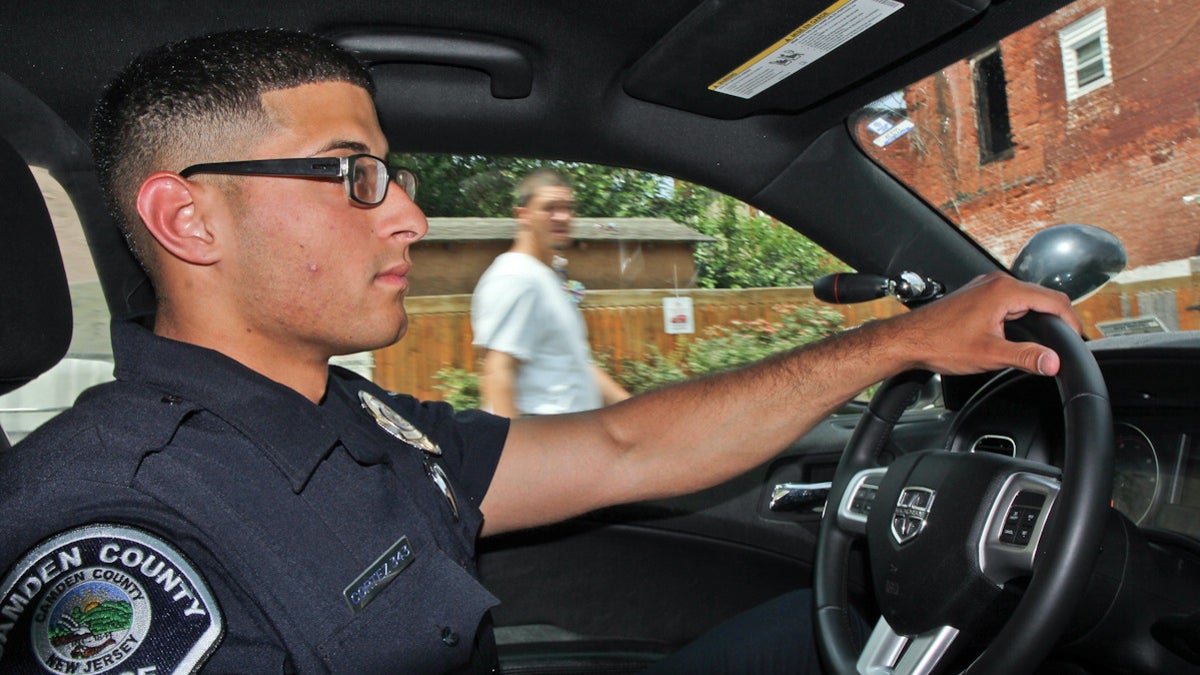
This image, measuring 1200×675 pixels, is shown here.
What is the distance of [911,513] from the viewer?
136cm

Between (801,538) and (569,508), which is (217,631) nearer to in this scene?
(569,508)

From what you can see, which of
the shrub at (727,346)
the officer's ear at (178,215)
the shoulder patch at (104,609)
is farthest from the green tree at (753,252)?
the shoulder patch at (104,609)

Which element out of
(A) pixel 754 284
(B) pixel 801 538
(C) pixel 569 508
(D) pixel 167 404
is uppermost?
(A) pixel 754 284

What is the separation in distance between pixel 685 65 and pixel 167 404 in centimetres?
106

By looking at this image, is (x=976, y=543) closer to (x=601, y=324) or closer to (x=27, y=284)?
(x=27, y=284)

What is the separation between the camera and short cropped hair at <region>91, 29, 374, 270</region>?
1356mm

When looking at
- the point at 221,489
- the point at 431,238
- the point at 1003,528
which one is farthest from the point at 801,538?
the point at 221,489

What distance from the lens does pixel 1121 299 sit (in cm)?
173

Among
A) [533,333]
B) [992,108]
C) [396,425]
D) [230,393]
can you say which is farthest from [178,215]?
[533,333]

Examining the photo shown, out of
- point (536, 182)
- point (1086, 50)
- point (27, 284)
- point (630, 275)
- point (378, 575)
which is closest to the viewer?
point (378, 575)

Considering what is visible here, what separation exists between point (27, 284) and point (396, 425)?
542mm

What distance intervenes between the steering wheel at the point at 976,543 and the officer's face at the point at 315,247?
0.76 m

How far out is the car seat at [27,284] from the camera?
1.28 m

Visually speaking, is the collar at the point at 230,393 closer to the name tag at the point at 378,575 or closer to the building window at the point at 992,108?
the name tag at the point at 378,575
